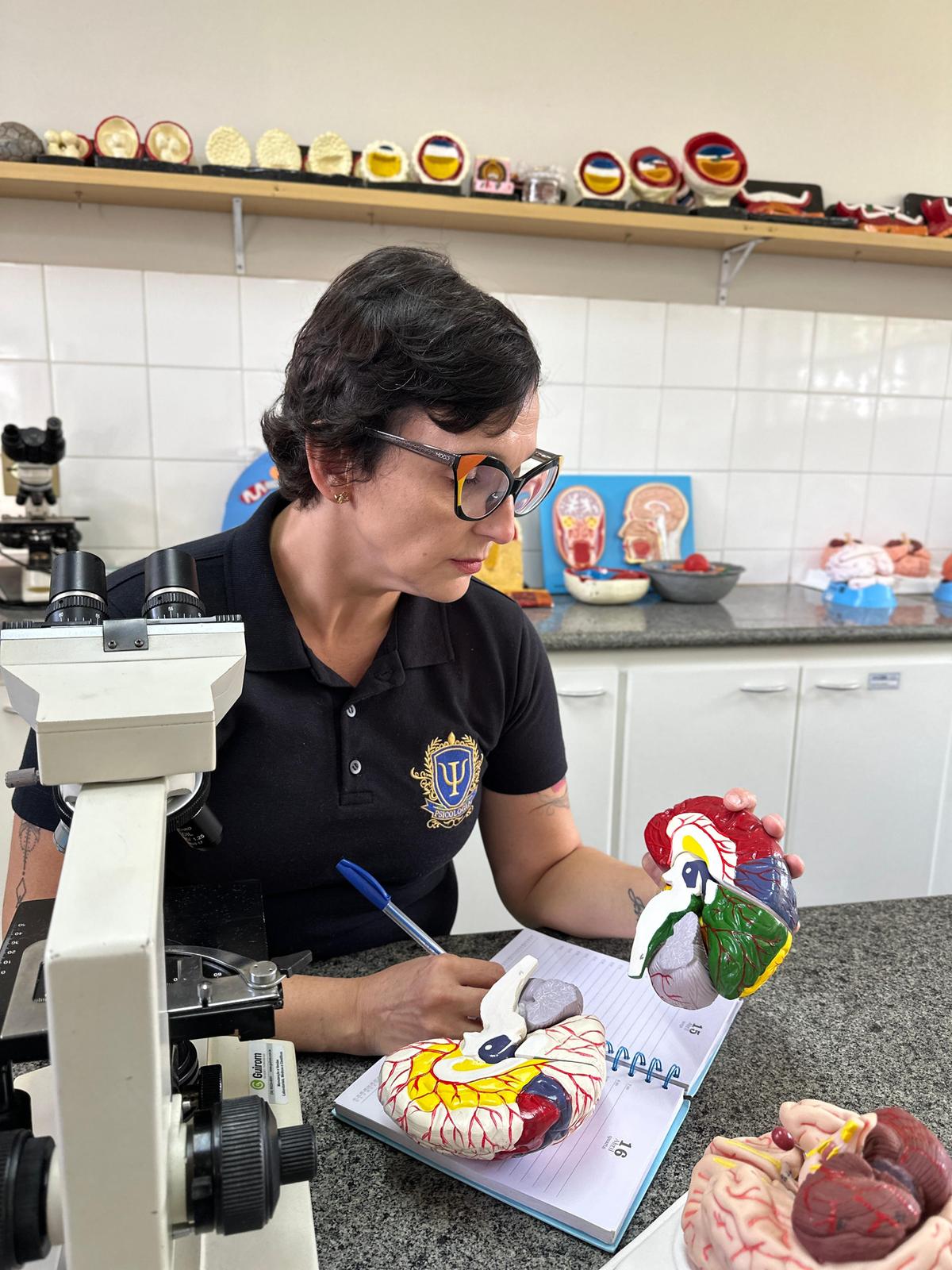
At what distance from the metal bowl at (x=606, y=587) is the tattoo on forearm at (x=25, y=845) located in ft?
5.34

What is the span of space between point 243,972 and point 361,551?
0.54 m

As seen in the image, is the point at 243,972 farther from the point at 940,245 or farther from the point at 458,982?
the point at 940,245

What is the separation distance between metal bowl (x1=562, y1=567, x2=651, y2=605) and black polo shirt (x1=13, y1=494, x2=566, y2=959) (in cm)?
118

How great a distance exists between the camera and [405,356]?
868 millimetres

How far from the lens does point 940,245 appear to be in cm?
245

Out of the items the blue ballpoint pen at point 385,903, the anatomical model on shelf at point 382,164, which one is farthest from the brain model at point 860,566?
the blue ballpoint pen at point 385,903

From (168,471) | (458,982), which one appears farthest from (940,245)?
(458,982)

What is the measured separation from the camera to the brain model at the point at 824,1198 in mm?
456

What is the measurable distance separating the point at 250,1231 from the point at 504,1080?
0.21 metres

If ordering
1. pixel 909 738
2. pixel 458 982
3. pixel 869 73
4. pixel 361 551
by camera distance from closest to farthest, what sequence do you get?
pixel 458 982
pixel 361 551
pixel 909 738
pixel 869 73

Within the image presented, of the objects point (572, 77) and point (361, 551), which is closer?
point (361, 551)

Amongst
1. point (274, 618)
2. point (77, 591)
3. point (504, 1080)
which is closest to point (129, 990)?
point (77, 591)

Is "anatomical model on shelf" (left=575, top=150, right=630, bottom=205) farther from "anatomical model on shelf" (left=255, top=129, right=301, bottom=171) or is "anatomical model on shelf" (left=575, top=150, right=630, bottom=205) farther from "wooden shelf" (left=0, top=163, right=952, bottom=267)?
"anatomical model on shelf" (left=255, top=129, right=301, bottom=171)

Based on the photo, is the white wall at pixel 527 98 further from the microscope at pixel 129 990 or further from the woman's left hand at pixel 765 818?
the microscope at pixel 129 990
